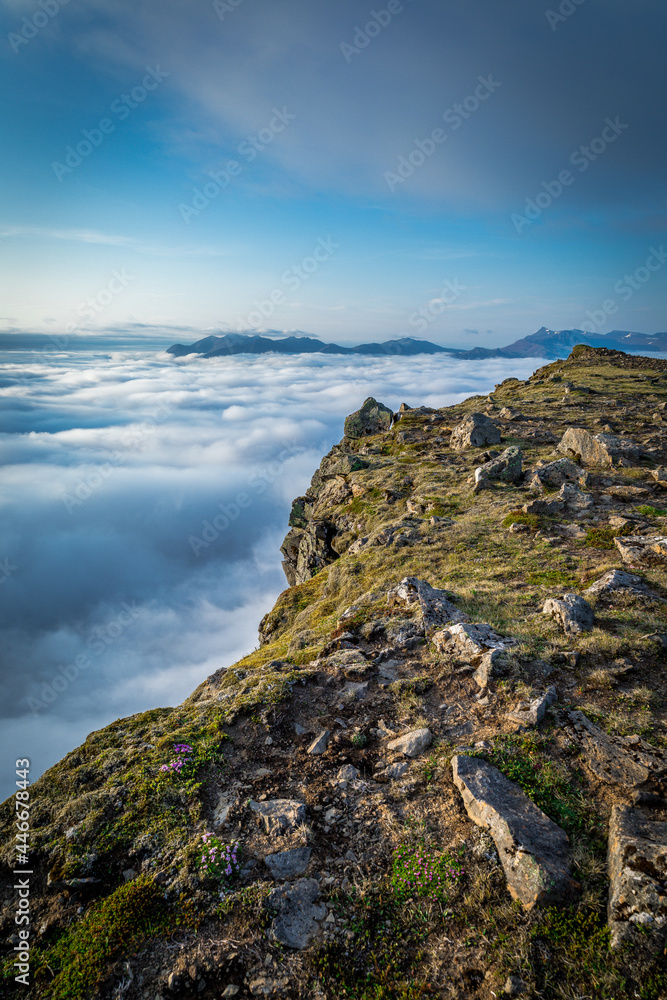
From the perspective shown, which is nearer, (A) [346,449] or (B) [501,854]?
(B) [501,854]

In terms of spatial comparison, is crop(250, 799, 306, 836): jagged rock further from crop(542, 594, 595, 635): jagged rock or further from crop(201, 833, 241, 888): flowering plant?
crop(542, 594, 595, 635): jagged rock

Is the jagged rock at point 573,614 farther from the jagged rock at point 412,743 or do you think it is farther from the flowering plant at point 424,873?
the flowering plant at point 424,873

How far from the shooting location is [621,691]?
1137 centimetres

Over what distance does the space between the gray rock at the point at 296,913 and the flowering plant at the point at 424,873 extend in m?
1.54

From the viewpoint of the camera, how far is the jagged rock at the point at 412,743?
35.6 feet

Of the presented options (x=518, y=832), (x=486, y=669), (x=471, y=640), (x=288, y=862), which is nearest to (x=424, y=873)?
(x=518, y=832)

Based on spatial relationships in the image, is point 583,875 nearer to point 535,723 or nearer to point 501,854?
point 501,854

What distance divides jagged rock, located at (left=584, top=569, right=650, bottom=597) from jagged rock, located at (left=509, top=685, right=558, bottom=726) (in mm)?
6391

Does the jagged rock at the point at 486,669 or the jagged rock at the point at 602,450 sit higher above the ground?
the jagged rock at the point at 602,450

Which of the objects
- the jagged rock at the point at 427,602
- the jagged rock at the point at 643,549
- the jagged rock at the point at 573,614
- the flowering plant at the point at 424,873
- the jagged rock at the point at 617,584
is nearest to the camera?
the flowering plant at the point at 424,873

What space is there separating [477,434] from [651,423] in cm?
1855

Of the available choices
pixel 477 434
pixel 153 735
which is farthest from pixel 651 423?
pixel 153 735

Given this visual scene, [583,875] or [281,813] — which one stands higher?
[583,875]

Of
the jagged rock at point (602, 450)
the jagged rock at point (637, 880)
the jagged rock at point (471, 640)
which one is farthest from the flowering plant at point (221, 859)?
the jagged rock at point (602, 450)
